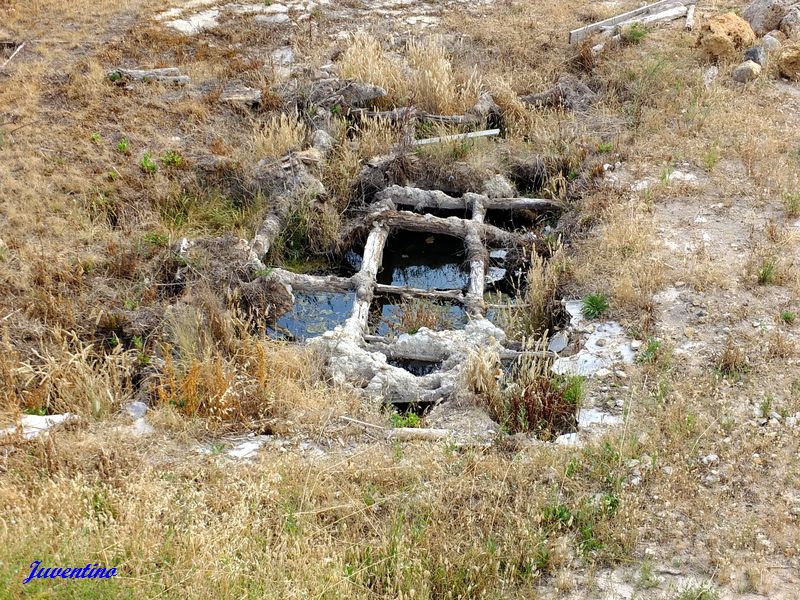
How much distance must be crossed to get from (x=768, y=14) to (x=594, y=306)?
8.84 m

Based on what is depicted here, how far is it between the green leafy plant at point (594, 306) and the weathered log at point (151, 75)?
7596mm

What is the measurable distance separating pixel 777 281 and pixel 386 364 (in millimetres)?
3721

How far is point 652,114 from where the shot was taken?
9867mm

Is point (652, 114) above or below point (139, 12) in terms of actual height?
below

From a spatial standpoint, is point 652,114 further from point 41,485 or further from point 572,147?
point 41,485

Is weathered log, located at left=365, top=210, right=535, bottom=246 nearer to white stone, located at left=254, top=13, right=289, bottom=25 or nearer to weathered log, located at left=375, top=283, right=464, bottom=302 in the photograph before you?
weathered log, located at left=375, top=283, right=464, bottom=302

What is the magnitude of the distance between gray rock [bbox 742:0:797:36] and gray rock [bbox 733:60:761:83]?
7.51 feet

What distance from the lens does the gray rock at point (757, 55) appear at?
11102mm

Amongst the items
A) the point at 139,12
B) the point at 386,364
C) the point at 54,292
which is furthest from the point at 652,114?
the point at 139,12

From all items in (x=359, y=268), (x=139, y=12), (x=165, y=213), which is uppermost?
(x=139, y=12)

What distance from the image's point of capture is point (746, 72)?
420 inches

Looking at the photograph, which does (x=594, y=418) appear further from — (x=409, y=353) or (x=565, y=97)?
(x=565, y=97)

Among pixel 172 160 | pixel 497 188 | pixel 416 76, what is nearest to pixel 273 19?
pixel 416 76

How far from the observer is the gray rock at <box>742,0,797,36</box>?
12383mm
